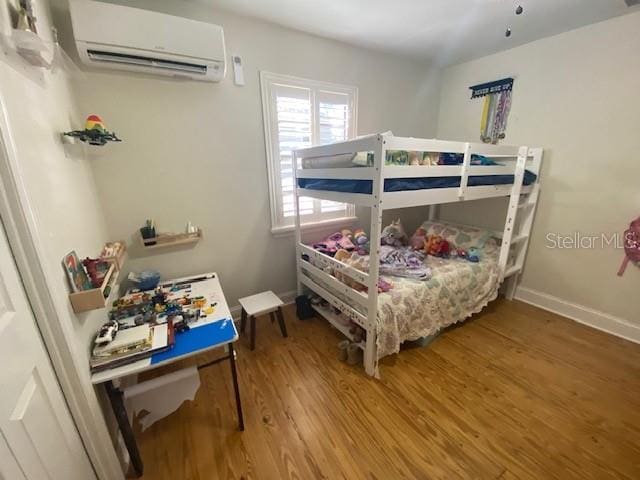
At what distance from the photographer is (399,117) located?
9.39 ft

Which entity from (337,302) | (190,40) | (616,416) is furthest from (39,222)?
(616,416)

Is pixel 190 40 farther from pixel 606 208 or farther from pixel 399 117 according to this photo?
pixel 606 208

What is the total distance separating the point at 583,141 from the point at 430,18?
1.59 m

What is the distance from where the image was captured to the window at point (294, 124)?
2.14 meters

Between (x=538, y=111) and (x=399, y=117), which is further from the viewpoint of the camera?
(x=399, y=117)

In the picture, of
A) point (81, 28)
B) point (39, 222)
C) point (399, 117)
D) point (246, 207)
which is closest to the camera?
point (39, 222)

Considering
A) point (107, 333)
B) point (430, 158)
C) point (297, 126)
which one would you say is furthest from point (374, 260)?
point (297, 126)

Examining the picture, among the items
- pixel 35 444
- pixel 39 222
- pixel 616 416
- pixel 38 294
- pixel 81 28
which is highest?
pixel 81 28

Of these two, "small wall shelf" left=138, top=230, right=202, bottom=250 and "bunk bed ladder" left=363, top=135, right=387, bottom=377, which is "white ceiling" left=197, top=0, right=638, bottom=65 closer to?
"bunk bed ladder" left=363, top=135, right=387, bottom=377

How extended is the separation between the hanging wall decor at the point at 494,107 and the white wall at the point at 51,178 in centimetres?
335

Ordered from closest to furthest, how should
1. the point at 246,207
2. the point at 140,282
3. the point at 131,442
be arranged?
the point at 131,442 → the point at 140,282 → the point at 246,207

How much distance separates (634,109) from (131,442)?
145 inches

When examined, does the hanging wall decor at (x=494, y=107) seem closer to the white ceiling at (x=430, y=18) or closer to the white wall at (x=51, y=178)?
the white ceiling at (x=430, y=18)

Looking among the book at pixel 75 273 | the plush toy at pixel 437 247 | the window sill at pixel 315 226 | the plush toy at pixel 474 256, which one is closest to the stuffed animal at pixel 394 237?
the plush toy at pixel 437 247
